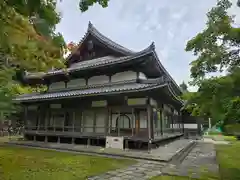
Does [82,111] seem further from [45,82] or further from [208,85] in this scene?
[208,85]

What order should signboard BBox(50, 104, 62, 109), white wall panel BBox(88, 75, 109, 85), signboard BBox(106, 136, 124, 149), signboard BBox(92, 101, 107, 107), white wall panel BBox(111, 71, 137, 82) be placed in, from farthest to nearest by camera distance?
signboard BBox(50, 104, 62, 109), white wall panel BBox(88, 75, 109, 85), white wall panel BBox(111, 71, 137, 82), signboard BBox(92, 101, 107, 107), signboard BBox(106, 136, 124, 149)

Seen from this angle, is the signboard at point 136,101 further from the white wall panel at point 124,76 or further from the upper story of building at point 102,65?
the white wall panel at point 124,76

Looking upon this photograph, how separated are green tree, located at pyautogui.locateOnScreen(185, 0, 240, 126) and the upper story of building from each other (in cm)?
612

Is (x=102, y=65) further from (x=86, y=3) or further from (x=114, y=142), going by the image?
(x=86, y=3)

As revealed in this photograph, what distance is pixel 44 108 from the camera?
49.4 ft

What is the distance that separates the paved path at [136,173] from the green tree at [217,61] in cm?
247

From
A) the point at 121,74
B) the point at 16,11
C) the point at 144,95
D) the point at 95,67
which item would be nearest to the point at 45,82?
the point at 95,67

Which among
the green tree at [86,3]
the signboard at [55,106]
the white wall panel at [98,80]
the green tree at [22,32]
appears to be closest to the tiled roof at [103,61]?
the white wall panel at [98,80]

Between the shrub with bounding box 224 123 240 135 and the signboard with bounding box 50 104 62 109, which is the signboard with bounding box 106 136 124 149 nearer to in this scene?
the signboard with bounding box 50 104 62 109

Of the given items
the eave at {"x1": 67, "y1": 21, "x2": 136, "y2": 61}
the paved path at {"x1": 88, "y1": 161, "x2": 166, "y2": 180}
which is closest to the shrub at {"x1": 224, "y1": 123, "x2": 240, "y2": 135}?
the paved path at {"x1": 88, "y1": 161, "x2": 166, "y2": 180}

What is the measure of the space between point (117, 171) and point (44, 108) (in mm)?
10596

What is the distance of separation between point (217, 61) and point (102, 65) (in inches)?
341

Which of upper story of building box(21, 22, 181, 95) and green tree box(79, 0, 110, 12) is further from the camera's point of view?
upper story of building box(21, 22, 181, 95)

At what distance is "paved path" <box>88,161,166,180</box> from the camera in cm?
547
